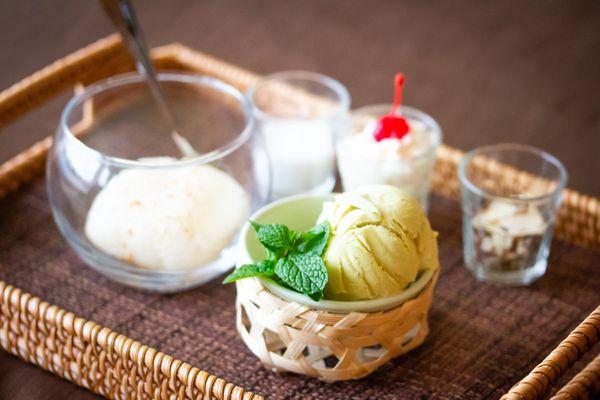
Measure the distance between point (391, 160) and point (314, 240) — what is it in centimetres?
24

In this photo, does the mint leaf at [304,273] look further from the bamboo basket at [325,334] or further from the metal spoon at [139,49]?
the metal spoon at [139,49]

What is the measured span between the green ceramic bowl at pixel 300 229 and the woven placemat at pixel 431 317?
0.32ft

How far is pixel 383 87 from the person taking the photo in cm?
151

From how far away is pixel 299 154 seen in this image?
1.08 metres

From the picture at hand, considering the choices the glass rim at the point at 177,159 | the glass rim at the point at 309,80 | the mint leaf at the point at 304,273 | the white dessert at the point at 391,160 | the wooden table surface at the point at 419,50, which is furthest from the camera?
the wooden table surface at the point at 419,50

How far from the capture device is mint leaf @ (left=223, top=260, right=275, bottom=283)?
2.48ft

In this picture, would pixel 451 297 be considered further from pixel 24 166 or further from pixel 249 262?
pixel 24 166

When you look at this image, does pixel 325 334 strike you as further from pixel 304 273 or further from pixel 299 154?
pixel 299 154

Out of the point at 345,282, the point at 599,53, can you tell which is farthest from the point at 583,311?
the point at 599,53

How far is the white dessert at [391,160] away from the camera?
987mm

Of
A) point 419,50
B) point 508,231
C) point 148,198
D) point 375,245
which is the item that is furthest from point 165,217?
point 419,50

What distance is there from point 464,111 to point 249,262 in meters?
0.75

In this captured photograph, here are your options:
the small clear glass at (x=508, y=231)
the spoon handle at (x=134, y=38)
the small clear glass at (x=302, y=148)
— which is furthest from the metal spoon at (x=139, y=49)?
the small clear glass at (x=508, y=231)

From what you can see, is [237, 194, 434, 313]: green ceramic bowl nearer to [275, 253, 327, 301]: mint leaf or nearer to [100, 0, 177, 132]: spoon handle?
[275, 253, 327, 301]: mint leaf
